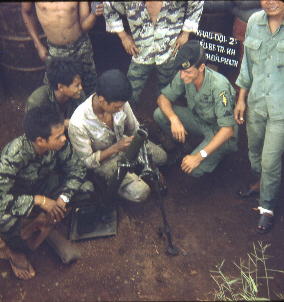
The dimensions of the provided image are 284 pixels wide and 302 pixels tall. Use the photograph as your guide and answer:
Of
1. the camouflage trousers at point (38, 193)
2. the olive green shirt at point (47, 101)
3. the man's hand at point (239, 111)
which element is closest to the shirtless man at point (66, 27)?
the olive green shirt at point (47, 101)

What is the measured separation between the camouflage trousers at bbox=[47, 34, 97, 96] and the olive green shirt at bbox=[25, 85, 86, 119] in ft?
1.71

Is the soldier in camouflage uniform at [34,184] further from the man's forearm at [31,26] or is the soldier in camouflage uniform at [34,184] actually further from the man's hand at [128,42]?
the man's forearm at [31,26]

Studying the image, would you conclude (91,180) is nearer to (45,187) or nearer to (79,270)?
(45,187)

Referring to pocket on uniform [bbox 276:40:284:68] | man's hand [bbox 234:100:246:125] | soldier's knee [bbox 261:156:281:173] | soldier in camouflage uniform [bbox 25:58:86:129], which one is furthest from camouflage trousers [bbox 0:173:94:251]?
pocket on uniform [bbox 276:40:284:68]

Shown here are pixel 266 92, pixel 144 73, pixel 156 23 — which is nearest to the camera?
pixel 266 92

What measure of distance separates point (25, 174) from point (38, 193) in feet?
1.18

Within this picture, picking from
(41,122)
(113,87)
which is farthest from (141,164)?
(41,122)

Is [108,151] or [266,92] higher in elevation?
[266,92]

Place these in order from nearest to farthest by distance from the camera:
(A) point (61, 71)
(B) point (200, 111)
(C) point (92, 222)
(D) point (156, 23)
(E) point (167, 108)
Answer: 1. (A) point (61, 71)
2. (C) point (92, 222)
3. (D) point (156, 23)
4. (B) point (200, 111)
5. (E) point (167, 108)

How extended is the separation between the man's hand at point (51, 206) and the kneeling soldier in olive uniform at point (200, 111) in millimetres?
1362

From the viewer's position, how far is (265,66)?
370 centimetres

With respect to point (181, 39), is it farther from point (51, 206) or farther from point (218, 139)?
point (51, 206)

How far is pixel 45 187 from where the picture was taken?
3.98m

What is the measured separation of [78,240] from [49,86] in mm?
1791
